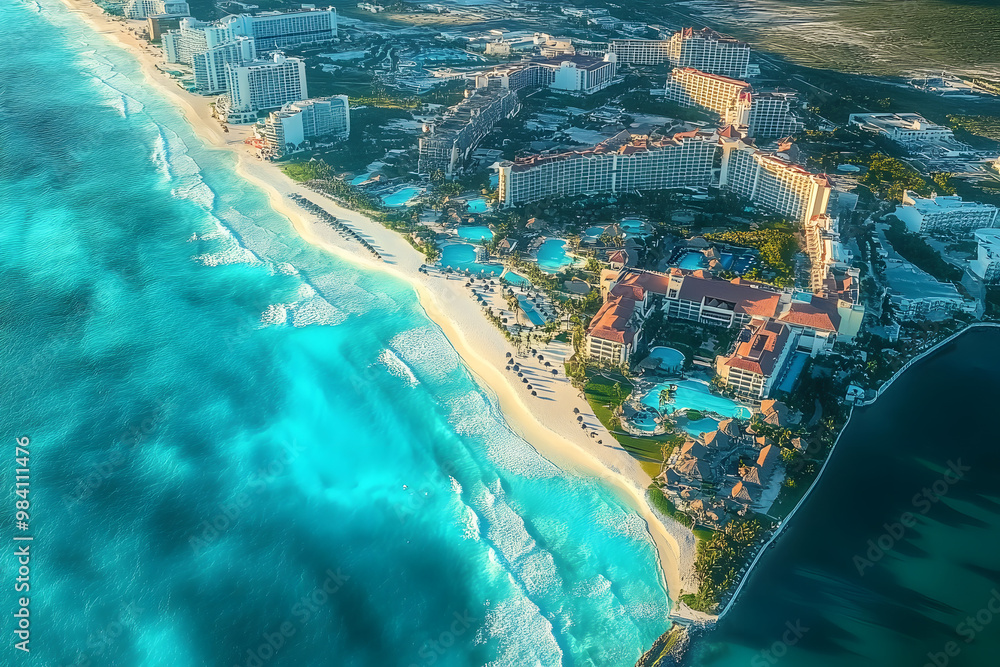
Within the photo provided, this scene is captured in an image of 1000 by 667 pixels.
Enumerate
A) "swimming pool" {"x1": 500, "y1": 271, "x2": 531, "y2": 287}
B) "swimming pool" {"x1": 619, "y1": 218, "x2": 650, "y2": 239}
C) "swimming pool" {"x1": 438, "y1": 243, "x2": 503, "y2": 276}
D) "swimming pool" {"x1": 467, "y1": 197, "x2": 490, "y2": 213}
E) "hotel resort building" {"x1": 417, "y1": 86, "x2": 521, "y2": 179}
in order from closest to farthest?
"swimming pool" {"x1": 500, "y1": 271, "x2": 531, "y2": 287}
"swimming pool" {"x1": 438, "y1": 243, "x2": 503, "y2": 276}
"swimming pool" {"x1": 619, "y1": 218, "x2": 650, "y2": 239}
"swimming pool" {"x1": 467, "y1": 197, "x2": 490, "y2": 213}
"hotel resort building" {"x1": 417, "y1": 86, "x2": 521, "y2": 179}

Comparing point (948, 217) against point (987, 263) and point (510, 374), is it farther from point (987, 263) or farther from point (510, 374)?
point (510, 374)

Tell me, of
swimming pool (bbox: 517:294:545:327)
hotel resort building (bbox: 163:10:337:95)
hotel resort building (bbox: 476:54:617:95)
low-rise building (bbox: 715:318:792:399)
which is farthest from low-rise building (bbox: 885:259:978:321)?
hotel resort building (bbox: 163:10:337:95)

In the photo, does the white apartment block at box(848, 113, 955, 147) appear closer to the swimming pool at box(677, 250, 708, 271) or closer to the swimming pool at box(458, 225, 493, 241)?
the swimming pool at box(677, 250, 708, 271)

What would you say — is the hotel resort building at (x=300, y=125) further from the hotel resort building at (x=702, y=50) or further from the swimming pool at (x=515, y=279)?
the hotel resort building at (x=702, y=50)

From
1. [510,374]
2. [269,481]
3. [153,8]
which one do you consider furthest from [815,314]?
[153,8]

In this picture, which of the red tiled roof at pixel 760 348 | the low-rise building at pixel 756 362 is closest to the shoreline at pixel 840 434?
the low-rise building at pixel 756 362

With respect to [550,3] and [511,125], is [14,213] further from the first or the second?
[550,3]
